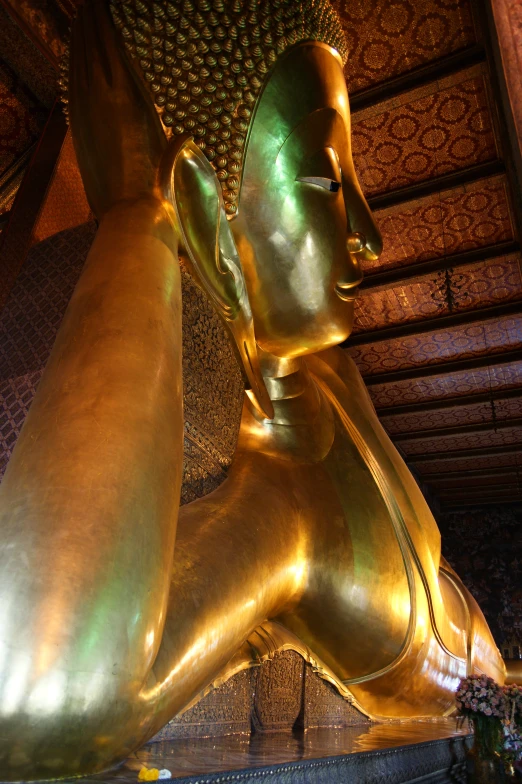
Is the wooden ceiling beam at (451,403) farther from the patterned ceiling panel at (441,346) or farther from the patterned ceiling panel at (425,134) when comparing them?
the patterned ceiling panel at (425,134)

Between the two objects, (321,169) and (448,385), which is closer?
(321,169)

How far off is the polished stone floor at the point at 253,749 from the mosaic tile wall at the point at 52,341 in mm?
530

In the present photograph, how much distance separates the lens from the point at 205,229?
1.30 meters

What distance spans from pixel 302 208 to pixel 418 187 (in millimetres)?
2317

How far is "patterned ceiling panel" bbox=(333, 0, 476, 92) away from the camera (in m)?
2.65

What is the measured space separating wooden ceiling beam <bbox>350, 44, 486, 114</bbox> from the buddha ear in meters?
1.97

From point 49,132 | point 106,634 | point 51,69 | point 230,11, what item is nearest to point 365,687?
point 106,634

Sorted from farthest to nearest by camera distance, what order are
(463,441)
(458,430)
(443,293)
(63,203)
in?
(463,441) → (458,430) → (443,293) → (63,203)

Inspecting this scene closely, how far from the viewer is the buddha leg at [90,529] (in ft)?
2.13

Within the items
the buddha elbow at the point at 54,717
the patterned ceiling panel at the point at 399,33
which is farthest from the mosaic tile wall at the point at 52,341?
the patterned ceiling panel at the point at 399,33

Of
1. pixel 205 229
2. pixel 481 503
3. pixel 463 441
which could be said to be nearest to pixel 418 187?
pixel 205 229

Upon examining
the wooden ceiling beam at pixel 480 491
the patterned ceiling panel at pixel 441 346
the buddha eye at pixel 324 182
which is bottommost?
the buddha eye at pixel 324 182

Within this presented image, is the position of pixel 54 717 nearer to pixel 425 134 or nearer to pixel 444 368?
pixel 425 134

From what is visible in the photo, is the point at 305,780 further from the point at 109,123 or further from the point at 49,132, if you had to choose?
the point at 49,132
